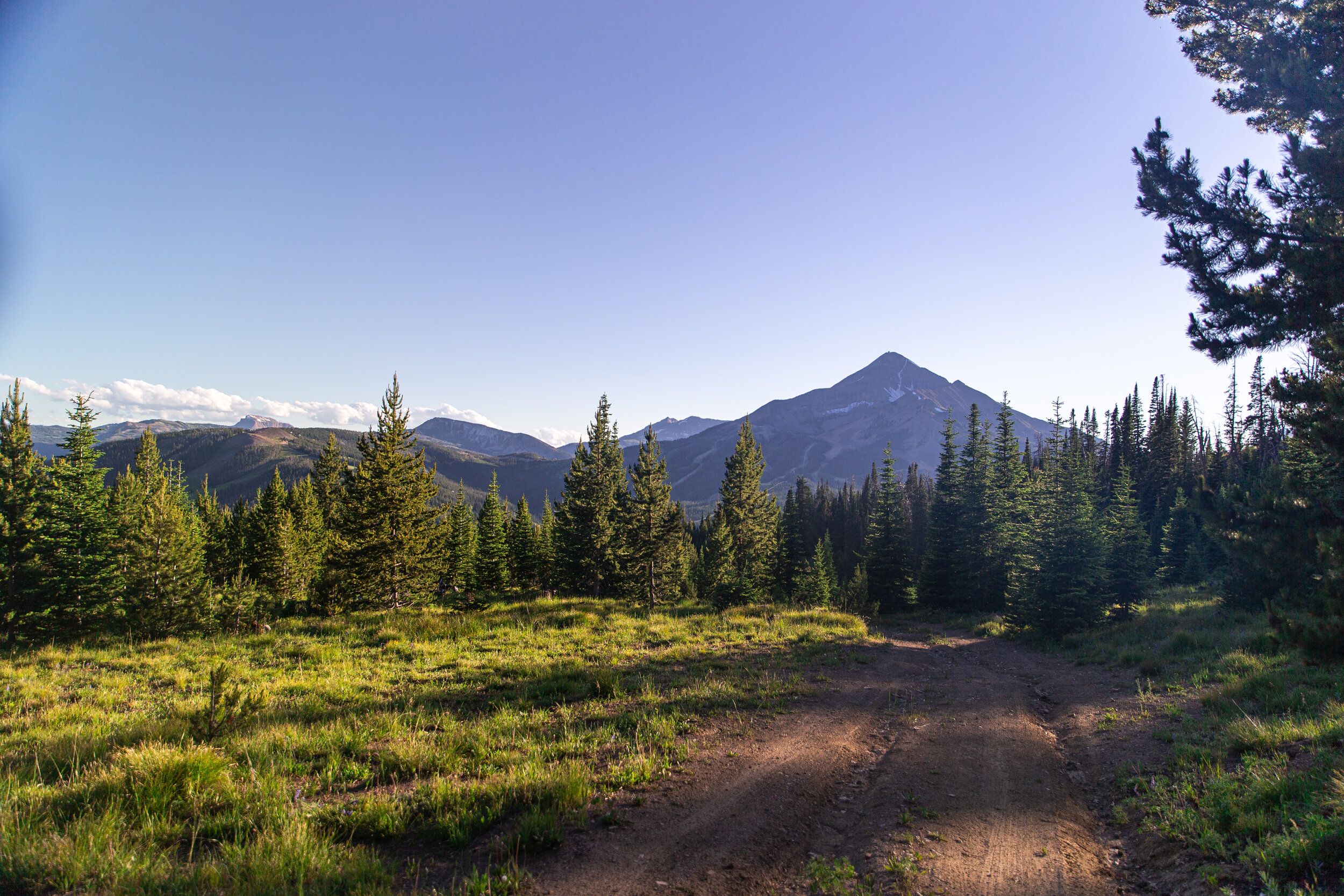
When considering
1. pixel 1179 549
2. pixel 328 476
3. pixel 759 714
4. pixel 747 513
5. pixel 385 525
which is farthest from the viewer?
pixel 328 476

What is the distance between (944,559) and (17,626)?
49006mm

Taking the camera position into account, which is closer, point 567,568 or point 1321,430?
point 1321,430

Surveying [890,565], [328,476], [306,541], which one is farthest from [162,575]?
[890,565]

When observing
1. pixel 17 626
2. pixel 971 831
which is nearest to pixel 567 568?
pixel 17 626

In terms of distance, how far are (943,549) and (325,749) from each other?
128ft

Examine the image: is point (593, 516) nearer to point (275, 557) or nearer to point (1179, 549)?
point (275, 557)

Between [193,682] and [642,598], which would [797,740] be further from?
[642,598]

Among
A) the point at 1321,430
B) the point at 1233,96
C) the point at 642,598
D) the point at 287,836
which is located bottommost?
the point at 642,598

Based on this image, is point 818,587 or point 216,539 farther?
point 216,539

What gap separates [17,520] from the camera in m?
21.9

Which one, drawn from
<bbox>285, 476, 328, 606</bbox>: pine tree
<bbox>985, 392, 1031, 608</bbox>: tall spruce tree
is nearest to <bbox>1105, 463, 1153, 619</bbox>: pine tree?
<bbox>985, 392, 1031, 608</bbox>: tall spruce tree

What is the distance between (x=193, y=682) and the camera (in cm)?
1180

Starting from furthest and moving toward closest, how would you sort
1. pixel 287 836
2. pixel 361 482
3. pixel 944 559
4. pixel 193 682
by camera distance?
pixel 944 559
pixel 361 482
pixel 193 682
pixel 287 836

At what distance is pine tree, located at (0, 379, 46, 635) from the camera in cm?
2153
